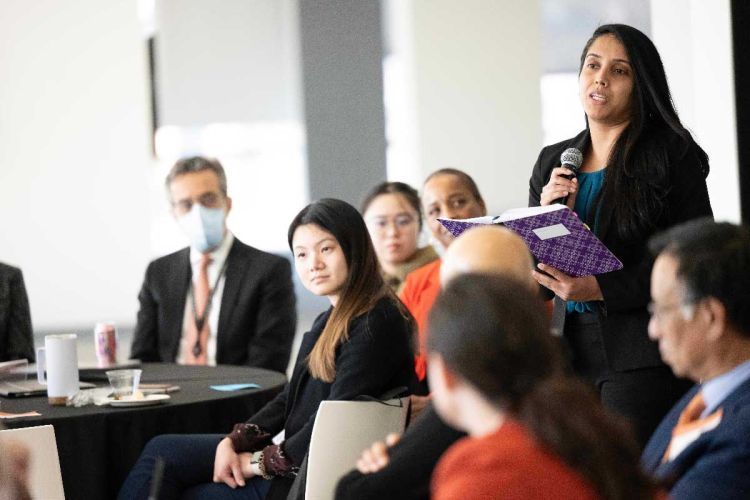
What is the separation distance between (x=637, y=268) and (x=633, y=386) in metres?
0.29

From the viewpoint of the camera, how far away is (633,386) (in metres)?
2.79

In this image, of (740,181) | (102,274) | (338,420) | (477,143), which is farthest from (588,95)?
(102,274)

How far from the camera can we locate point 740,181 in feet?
18.2

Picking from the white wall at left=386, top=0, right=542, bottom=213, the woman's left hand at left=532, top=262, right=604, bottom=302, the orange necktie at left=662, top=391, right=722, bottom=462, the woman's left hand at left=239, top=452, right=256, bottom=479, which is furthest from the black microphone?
the white wall at left=386, top=0, right=542, bottom=213

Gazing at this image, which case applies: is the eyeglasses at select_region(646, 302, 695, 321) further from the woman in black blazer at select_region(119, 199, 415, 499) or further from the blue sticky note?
the blue sticky note

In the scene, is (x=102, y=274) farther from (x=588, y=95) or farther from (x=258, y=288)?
(x=588, y=95)

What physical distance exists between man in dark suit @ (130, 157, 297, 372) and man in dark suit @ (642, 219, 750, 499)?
10.3ft

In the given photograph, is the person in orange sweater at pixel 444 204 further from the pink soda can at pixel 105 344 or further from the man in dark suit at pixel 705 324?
the man in dark suit at pixel 705 324

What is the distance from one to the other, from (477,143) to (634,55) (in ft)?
14.4

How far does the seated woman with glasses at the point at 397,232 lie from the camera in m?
4.93

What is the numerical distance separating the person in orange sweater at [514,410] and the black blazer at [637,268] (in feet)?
4.38

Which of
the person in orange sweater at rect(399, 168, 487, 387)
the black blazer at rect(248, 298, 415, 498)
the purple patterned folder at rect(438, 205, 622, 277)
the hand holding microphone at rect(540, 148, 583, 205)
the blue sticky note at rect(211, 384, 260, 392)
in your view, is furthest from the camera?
the person in orange sweater at rect(399, 168, 487, 387)

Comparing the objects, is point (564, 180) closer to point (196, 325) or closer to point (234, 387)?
point (234, 387)

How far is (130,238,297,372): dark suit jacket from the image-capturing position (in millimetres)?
5004
